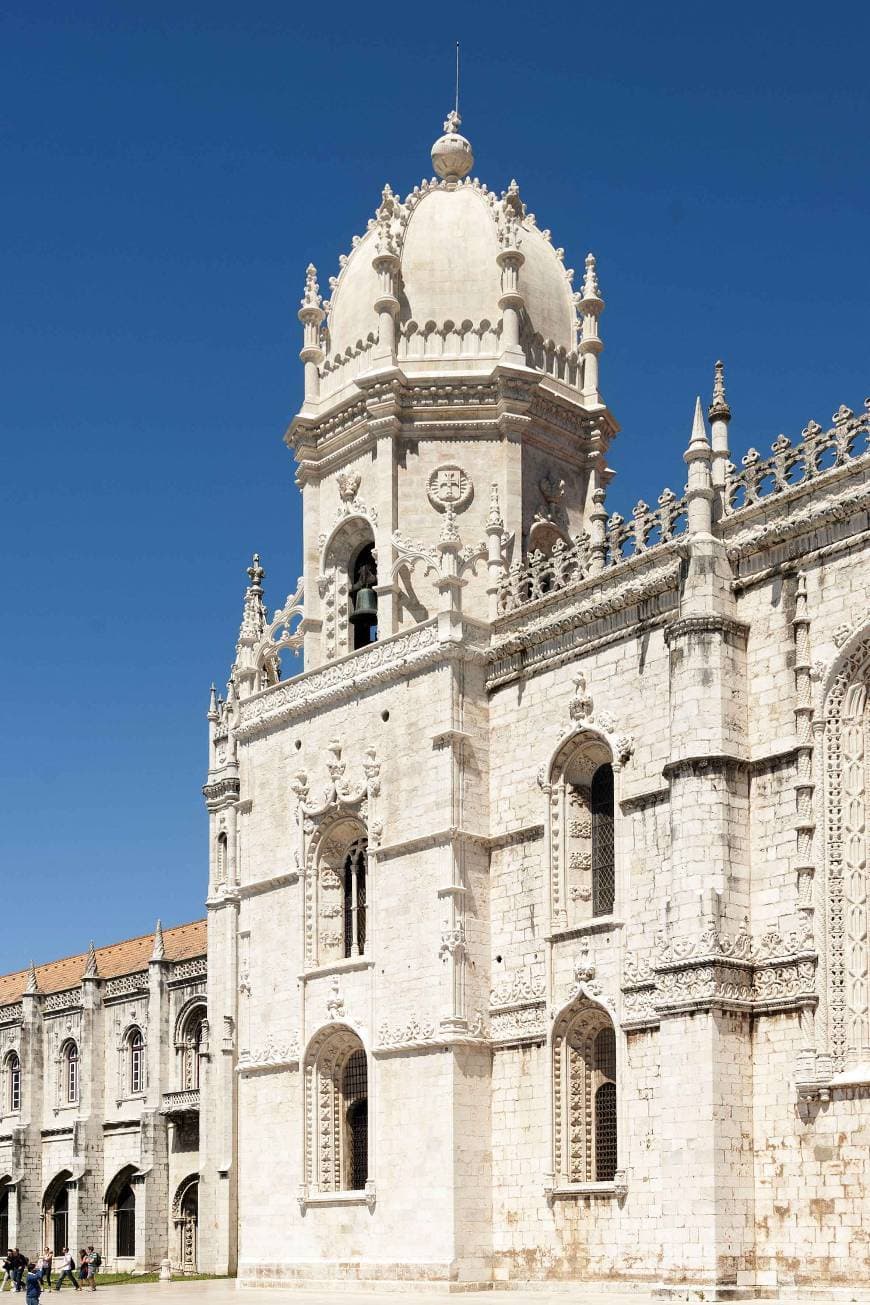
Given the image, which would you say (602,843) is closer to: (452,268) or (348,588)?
(348,588)

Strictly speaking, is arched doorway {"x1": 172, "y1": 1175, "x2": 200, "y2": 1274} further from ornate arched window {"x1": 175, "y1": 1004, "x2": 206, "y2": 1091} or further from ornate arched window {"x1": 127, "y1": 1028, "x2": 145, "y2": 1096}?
ornate arched window {"x1": 127, "y1": 1028, "x2": 145, "y2": 1096}

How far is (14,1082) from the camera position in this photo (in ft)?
204

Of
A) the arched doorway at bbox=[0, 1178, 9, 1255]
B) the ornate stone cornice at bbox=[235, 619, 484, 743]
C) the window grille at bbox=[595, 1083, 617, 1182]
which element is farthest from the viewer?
the arched doorway at bbox=[0, 1178, 9, 1255]

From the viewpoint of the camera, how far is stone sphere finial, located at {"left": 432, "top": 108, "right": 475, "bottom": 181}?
37281 mm

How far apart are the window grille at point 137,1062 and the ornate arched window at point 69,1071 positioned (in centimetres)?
361

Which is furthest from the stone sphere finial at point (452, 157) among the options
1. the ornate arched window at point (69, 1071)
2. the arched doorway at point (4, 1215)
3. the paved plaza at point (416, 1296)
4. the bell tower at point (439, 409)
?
the arched doorway at point (4, 1215)

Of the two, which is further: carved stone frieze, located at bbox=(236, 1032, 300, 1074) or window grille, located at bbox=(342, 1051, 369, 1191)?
carved stone frieze, located at bbox=(236, 1032, 300, 1074)

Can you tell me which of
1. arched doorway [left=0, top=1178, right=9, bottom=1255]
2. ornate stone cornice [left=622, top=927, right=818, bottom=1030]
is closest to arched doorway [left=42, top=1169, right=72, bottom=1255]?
arched doorway [left=0, top=1178, right=9, bottom=1255]

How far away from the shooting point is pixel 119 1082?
185ft

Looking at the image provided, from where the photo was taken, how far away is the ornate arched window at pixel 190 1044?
52.4 m

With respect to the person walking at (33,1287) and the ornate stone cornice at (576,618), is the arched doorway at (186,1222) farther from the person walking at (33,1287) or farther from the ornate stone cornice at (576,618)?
the ornate stone cornice at (576,618)

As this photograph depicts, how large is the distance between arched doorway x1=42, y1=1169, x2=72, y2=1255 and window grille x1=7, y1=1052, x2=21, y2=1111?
376 centimetres

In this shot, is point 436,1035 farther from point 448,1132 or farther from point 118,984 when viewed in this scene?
point 118,984

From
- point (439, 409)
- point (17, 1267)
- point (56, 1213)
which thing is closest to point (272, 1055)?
point (439, 409)
